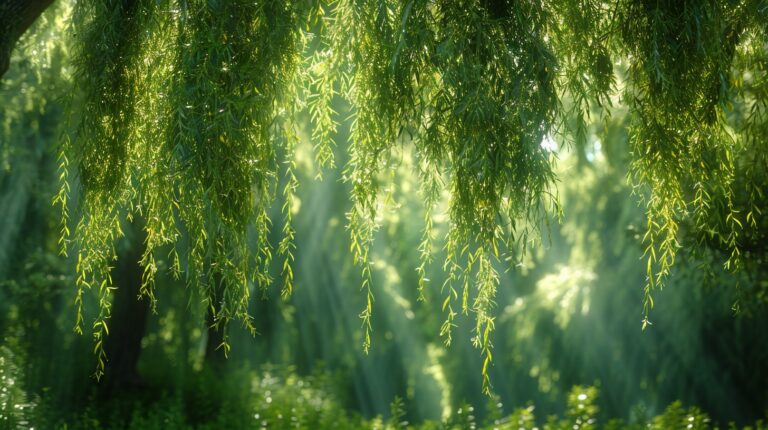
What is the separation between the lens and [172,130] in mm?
2984

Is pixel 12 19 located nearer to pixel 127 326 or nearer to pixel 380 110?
pixel 380 110

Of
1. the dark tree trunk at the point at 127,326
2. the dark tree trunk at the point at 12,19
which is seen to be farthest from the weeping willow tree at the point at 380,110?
the dark tree trunk at the point at 127,326

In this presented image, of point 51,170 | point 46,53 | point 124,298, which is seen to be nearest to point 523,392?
point 124,298

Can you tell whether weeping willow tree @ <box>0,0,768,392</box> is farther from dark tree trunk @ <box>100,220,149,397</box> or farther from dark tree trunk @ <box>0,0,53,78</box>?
dark tree trunk @ <box>100,220,149,397</box>

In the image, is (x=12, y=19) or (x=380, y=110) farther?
(x=12, y=19)

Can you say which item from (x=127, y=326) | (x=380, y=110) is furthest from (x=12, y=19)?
(x=127, y=326)

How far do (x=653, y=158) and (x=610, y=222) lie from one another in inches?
306

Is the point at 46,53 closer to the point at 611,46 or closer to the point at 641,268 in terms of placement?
the point at 611,46

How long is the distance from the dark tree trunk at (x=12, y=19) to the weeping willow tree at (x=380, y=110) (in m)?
0.74

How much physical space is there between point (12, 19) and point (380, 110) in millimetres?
2200

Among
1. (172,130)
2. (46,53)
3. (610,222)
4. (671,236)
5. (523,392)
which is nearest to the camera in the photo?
(172,130)

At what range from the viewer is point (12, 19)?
159 inches

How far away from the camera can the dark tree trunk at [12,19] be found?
400 centimetres

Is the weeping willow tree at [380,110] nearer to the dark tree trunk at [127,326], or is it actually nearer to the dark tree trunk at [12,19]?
the dark tree trunk at [12,19]
